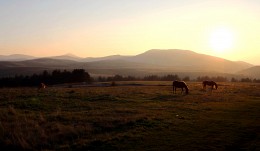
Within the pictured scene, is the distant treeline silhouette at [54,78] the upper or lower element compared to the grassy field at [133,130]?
upper

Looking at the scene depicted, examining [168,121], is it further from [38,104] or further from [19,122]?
[38,104]

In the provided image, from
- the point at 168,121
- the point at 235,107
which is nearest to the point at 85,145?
the point at 168,121

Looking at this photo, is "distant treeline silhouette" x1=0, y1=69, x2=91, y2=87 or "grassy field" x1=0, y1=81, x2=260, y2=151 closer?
"grassy field" x1=0, y1=81, x2=260, y2=151

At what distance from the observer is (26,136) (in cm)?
1733

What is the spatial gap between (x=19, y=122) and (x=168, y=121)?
8.99 meters

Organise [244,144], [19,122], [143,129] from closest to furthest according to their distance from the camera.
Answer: [244,144] → [143,129] → [19,122]

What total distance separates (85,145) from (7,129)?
559 centimetres

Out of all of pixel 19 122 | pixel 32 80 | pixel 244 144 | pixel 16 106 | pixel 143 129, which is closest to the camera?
pixel 244 144

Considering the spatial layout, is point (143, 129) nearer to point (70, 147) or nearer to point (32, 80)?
point (70, 147)

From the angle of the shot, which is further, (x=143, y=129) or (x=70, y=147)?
(x=143, y=129)

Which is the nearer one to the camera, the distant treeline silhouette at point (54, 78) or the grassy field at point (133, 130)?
the grassy field at point (133, 130)

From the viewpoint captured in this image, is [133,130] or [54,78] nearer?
[133,130]

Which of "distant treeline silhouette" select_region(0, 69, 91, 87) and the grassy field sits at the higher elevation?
"distant treeline silhouette" select_region(0, 69, 91, 87)

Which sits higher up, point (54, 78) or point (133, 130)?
point (54, 78)
